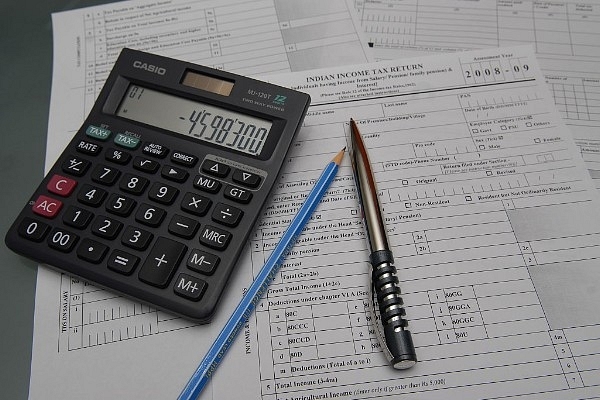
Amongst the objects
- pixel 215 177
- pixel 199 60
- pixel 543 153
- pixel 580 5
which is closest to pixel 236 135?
pixel 215 177

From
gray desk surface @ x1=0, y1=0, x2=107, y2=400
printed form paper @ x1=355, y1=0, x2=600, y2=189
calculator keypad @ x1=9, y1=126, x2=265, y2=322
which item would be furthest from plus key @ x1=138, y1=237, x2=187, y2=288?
printed form paper @ x1=355, y1=0, x2=600, y2=189

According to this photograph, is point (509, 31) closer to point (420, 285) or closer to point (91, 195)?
point (420, 285)

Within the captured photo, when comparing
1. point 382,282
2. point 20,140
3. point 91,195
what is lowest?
point 382,282

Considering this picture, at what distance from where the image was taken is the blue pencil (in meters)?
0.38

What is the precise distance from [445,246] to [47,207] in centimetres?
32

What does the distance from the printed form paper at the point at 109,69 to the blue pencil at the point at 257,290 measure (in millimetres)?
11

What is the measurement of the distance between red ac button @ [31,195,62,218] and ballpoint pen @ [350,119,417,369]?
24cm

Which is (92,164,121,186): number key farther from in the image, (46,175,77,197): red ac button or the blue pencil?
the blue pencil

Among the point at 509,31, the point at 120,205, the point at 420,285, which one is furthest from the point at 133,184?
the point at 509,31

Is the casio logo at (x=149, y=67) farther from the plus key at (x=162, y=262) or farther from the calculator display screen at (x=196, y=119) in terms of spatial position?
the plus key at (x=162, y=262)

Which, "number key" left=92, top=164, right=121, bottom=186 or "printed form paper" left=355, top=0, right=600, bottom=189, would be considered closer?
"number key" left=92, top=164, right=121, bottom=186

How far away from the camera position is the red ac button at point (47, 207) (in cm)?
44

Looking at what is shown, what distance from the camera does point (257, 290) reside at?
0.41 metres

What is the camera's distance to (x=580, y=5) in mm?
603
